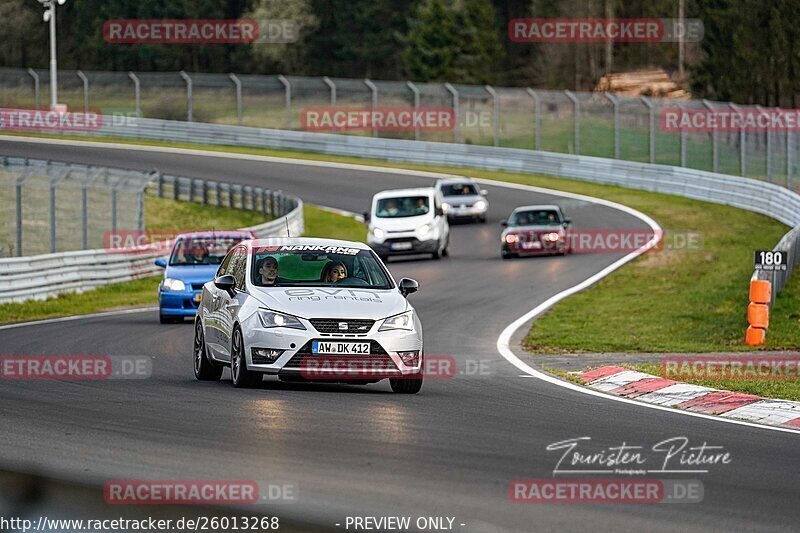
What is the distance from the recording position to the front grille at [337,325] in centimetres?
A: 1226

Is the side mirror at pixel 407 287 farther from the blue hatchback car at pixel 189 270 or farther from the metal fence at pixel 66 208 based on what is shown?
the metal fence at pixel 66 208

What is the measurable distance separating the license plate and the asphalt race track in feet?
1.21

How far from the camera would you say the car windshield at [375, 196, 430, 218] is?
34.7 m

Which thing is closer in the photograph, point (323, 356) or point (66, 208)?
point (323, 356)

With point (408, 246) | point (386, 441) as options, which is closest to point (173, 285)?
point (386, 441)

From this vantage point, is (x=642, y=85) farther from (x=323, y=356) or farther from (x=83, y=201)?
(x=323, y=356)

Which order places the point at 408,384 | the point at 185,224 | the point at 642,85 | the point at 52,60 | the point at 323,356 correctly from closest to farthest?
the point at 323,356, the point at 408,384, the point at 185,224, the point at 52,60, the point at 642,85

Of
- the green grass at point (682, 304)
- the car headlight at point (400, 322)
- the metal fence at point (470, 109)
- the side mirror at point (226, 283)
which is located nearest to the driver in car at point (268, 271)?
the side mirror at point (226, 283)

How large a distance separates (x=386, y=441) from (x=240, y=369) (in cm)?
348

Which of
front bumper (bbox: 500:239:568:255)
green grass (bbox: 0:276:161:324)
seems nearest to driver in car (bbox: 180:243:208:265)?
green grass (bbox: 0:276:161:324)

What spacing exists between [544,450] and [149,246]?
921 inches

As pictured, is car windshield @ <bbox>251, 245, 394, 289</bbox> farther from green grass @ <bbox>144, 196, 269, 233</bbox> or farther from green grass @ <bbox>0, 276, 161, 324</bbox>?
green grass @ <bbox>144, 196, 269, 233</bbox>

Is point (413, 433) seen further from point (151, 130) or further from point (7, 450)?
point (151, 130)

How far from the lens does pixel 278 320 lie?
1234 centimetres
